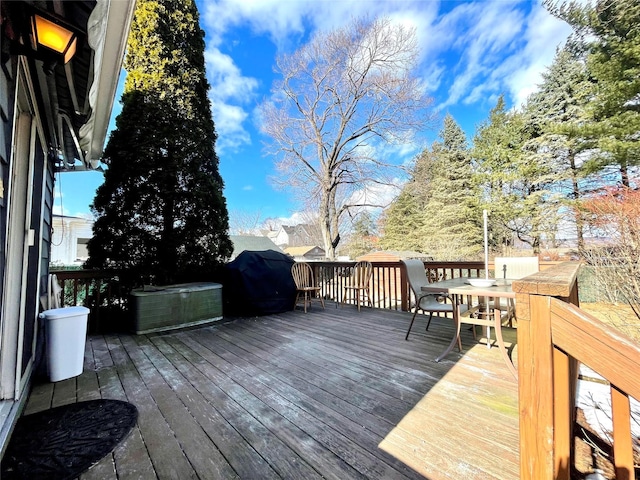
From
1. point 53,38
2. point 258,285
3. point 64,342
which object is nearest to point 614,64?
point 258,285

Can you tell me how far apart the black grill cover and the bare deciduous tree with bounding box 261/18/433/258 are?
5.59m

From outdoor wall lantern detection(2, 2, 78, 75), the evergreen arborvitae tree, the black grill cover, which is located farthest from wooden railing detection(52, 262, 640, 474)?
the evergreen arborvitae tree

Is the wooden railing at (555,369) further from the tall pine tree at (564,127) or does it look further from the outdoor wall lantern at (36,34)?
the tall pine tree at (564,127)

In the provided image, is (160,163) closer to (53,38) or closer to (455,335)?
(53,38)

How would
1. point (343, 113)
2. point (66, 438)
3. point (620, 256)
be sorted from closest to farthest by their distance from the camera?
point (66, 438)
point (620, 256)
point (343, 113)

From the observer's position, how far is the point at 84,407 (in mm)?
2014

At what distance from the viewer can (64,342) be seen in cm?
248

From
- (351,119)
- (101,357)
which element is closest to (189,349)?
(101,357)

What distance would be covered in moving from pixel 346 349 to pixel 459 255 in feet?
44.5

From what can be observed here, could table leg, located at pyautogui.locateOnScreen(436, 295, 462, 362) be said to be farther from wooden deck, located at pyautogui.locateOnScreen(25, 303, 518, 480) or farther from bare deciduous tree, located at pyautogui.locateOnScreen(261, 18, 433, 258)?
bare deciduous tree, located at pyautogui.locateOnScreen(261, 18, 433, 258)

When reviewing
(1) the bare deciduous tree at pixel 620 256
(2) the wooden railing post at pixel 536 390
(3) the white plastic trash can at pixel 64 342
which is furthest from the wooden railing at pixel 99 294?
(1) the bare deciduous tree at pixel 620 256

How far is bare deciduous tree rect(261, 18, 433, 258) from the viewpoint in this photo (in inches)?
372

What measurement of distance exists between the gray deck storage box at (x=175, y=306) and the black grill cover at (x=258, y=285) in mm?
355

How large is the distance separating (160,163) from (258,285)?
2618 millimetres
